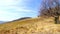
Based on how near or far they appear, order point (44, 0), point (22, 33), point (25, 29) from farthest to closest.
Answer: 1. point (44, 0)
2. point (25, 29)
3. point (22, 33)

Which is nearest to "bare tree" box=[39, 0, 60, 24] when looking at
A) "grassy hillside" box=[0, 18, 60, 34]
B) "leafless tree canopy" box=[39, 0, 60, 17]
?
"leafless tree canopy" box=[39, 0, 60, 17]

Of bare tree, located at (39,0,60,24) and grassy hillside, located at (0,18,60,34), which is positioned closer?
grassy hillside, located at (0,18,60,34)

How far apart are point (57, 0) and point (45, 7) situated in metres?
1.59

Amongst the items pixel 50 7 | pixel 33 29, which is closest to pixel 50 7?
pixel 50 7

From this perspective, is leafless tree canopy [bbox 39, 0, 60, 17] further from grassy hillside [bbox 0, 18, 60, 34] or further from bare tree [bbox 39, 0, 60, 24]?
grassy hillside [bbox 0, 18, 60, 34]

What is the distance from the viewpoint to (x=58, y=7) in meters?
17.9

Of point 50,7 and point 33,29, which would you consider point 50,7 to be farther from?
point 33,29

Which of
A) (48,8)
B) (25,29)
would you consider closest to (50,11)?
(48,8)

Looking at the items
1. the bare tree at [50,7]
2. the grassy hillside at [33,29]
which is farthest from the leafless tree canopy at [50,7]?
the grassy hillside at [33,29]

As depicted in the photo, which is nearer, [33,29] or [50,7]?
[33,29]

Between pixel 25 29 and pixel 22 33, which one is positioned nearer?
pixel 22 33

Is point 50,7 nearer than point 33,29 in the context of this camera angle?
No

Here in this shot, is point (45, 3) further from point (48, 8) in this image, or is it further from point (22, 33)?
point (22, 33)

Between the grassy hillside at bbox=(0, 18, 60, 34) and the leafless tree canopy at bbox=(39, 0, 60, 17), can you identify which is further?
the leafless tree canopy at bbox=(39, 0, 60, 17)
